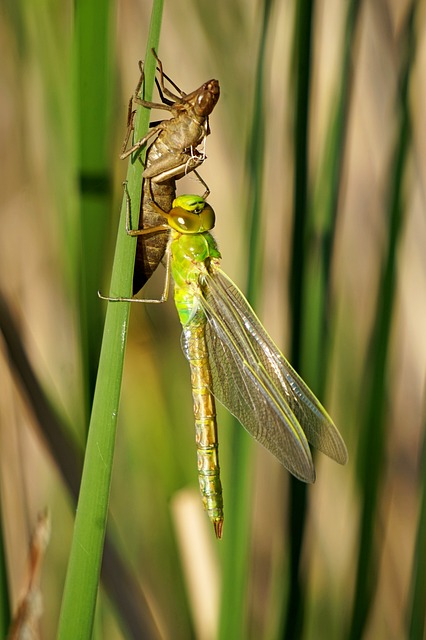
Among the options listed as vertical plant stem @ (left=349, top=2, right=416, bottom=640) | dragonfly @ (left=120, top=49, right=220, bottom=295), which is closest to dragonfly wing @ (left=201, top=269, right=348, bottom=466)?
vertical plant stem @ (left=349, top=2, right=416, bottom=640)

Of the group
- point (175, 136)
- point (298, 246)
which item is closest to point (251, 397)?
point (298, 246)

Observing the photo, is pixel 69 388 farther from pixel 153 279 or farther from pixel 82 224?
pixel 82 224

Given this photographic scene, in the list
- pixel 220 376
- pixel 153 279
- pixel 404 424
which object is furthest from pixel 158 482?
pixel 404 424

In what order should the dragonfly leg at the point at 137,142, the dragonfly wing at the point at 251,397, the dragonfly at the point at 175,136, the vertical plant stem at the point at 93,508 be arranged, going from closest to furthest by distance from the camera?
1. the vertical plant stem at the point at 93,508
2. the dragonfly leg at the point at 137,142
3. the dragonfly at the point at 175,136
4. the dragonfly wing at the point at 251,397

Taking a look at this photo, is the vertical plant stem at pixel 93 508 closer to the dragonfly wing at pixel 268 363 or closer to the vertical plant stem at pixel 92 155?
the vertical plant stem at pixel 92 155

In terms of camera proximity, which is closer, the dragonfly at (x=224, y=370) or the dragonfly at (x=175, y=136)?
the dragonfly at (x=175, y=136)

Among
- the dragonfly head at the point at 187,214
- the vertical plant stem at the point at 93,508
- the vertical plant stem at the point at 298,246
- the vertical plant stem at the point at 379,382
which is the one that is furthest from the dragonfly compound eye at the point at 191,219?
the vertical plant stem at the point at 93,508

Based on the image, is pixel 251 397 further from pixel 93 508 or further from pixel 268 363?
pixel 93 508

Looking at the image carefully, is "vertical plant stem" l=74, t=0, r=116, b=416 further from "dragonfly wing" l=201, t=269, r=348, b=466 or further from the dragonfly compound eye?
"dragonfly wing" l=201, t=269, r=348, b=466
